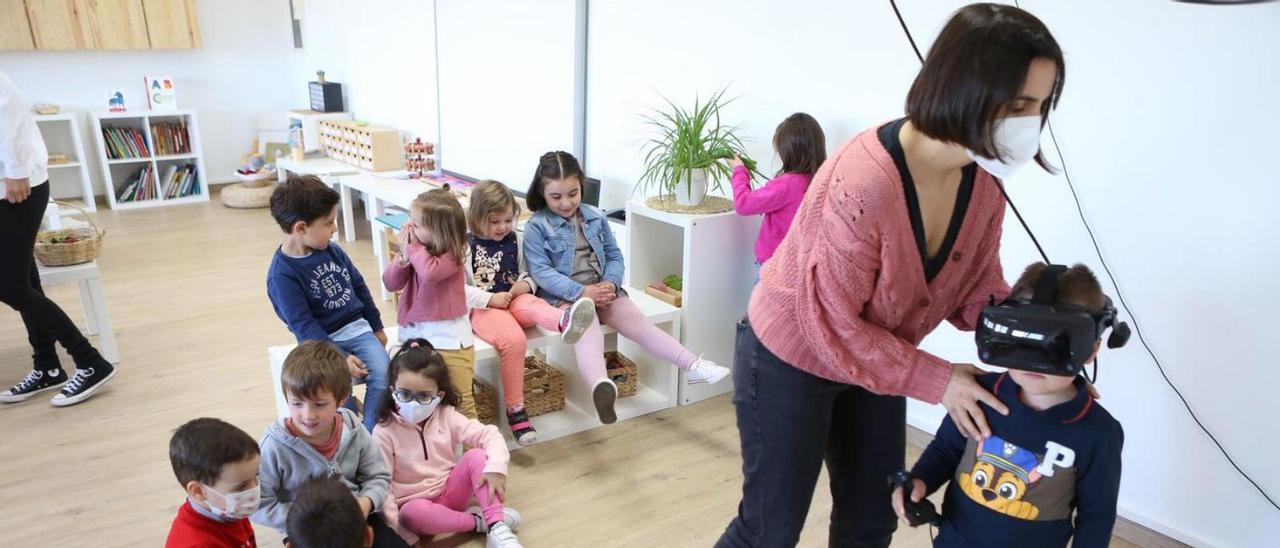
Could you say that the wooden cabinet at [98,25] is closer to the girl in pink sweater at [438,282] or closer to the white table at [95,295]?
the white table at [95,295]

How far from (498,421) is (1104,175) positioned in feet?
6.12

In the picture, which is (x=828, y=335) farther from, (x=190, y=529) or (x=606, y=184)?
(x=606, y=184)

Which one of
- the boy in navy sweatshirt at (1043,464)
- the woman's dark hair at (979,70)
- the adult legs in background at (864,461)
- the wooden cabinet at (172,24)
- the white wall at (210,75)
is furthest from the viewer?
the wooden cabinet at (172,24)

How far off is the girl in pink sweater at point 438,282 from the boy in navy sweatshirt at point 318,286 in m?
0.13

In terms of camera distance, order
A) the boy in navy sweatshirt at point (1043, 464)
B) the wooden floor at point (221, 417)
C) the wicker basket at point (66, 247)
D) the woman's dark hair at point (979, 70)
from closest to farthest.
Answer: the woman's dark hair at point (979, 70)
the boy in navy sweatshirt at point (1043, 464)
the wooden floor at point (221, 417)
the wicker basket at point (66, 247)

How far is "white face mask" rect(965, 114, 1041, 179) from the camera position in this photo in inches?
36.8

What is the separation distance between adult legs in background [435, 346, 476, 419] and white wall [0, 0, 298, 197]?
4.96 m

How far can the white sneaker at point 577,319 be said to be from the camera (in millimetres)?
2416

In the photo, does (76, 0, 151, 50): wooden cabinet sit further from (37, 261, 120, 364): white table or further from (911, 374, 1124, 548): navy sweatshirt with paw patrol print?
(911, 374, 1124, 548): navy sweatshirt with paw patrol print

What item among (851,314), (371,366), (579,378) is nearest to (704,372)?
(579,378)

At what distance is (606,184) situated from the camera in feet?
12.0

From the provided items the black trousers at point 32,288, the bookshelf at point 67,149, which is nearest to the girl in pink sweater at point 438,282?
the black trousers at point 32,288

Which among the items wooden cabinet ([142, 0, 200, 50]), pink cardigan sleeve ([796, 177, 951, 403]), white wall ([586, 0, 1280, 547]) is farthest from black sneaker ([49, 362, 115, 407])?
wooden cabinet ([142, 0, 200, 50])

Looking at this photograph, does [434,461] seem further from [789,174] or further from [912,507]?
[789,174]
